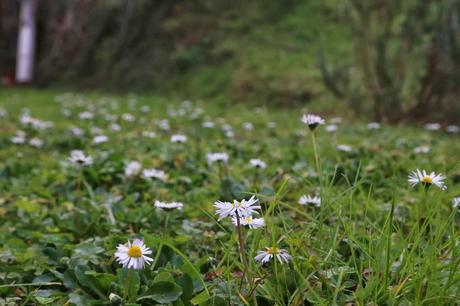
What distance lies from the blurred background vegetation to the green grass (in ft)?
6.90

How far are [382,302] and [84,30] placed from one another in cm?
1222

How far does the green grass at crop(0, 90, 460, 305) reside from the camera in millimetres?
1200

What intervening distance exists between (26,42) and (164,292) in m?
12.5

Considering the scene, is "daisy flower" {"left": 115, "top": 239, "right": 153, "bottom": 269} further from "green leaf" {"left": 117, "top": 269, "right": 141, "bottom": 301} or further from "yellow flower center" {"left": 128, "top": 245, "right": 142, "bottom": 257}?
"green leaf" {"left": 117, "top": 269, "right": 141, "bottom": 301}

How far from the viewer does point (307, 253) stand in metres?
1.26

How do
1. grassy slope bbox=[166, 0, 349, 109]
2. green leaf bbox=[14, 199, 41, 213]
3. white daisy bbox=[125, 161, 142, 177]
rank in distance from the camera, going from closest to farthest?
green leaf bbox=[14, 199, 41, 213], white daisy bbox=[125, 161, 142, 177], grassy slope bbox=[166, 0, 349, 109]

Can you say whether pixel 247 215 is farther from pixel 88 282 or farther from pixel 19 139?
pixel 19 139

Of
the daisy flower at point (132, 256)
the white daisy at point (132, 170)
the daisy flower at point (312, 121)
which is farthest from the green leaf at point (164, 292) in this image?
the white daisy at point (132, 170)

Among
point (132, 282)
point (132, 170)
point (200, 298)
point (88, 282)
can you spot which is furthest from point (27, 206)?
point (200, 298)

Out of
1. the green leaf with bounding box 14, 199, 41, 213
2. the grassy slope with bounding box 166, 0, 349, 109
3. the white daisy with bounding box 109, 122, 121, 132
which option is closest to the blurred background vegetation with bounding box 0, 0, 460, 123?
the grassy slope with bounding box 166, 0, 349, 109

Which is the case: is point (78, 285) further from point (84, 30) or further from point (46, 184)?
point (84, 30)

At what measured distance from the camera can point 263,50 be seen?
31.4 feet

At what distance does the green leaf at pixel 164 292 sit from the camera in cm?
124

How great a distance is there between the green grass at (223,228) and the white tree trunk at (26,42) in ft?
30.6
